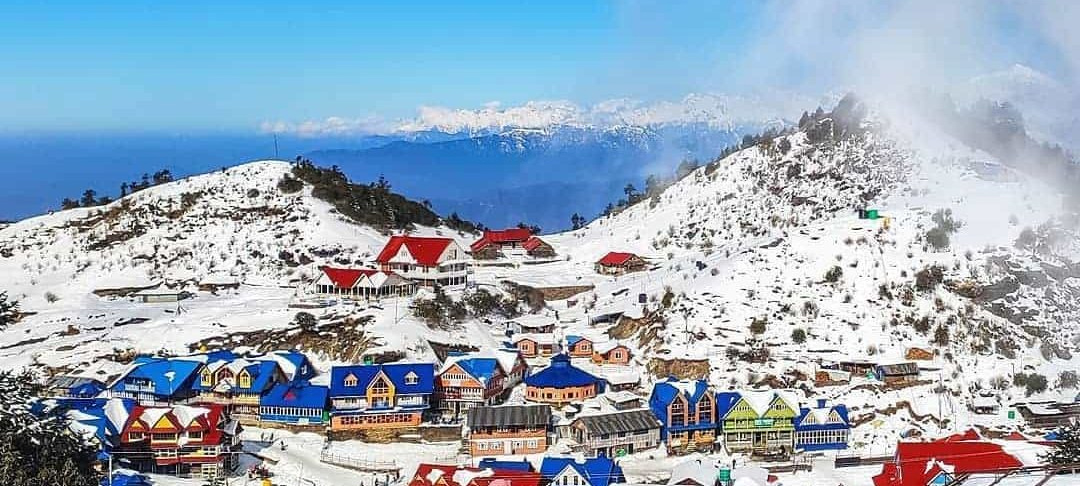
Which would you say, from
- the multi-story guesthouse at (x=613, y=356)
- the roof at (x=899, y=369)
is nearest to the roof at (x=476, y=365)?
the multi-story guesthouse at (x=613, y=356)

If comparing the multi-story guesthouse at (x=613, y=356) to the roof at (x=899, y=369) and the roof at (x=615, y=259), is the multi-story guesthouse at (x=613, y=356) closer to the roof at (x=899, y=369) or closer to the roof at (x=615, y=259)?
the roof at (x=899, y=369)

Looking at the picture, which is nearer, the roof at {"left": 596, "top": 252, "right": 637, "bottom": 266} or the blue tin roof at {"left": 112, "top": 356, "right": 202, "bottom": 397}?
the blue tin roof at {"left": 112, "top": 356, "right": 202, "bottom": 397}

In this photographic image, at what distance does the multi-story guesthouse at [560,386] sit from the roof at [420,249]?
1448cm

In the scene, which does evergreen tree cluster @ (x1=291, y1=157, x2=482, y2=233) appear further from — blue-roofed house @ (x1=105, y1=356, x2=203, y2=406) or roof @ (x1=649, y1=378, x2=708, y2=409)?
roof @ (x1=649, y1=378, x2=708, y2=409)

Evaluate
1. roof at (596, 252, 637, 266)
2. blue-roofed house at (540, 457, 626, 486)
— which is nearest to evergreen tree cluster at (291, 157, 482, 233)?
roof at (596, 252, 637, 266)

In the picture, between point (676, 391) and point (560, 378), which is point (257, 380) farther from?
point (676, 391)

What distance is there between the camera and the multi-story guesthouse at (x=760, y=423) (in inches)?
1426

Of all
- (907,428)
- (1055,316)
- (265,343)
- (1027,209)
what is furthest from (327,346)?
(1027,209)

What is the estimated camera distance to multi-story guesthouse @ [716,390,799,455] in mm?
36219

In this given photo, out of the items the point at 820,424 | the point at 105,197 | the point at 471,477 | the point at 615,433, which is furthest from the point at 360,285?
the point at 105,197

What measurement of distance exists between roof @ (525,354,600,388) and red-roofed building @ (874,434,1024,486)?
12.4 m

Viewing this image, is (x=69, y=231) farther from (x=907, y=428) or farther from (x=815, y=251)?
A: (x=907, y=428)

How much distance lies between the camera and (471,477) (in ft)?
97.6

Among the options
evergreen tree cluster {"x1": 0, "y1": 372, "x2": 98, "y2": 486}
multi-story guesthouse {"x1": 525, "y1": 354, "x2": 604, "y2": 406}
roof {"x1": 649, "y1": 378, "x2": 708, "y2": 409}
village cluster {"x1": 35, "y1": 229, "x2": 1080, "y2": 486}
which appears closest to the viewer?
evergreen tree cluster {"x1": 0, "y1": 372, "x2": 98, "y2": 486}
